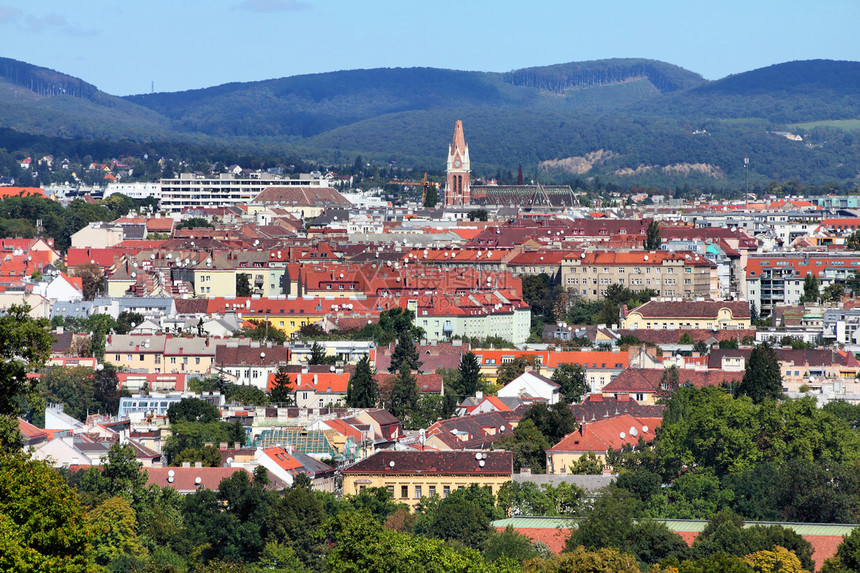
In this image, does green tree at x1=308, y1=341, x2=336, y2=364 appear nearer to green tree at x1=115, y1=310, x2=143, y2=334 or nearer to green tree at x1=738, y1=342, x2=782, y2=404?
green tree at x1=115, y1=310, x2=143, y2=334

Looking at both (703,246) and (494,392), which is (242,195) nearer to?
(703,246)

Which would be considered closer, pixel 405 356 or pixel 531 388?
pixel 531 388

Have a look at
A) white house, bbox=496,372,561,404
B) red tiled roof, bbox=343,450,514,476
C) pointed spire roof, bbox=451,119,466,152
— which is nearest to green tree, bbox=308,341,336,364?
white house, bbox=496,372,561,404

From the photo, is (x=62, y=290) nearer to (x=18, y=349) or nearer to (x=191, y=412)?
(x=191, y=412)

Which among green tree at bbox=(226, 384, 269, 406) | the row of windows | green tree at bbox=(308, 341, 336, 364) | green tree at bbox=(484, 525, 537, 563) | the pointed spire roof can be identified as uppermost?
the pointed spire roof

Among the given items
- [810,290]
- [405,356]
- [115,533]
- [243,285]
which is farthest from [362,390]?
[810,290]

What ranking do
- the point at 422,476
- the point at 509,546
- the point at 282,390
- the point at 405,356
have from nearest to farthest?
the point at 509,546, the point at 422,476, the point at 282,390, the point at 405,356
